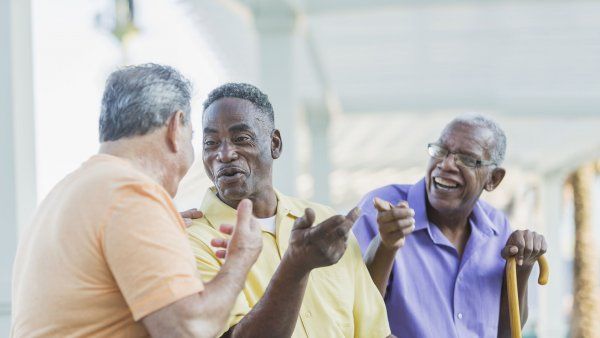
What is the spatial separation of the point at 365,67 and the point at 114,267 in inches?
580

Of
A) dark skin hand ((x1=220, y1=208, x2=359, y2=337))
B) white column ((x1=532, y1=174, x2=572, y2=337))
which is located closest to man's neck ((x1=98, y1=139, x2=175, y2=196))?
dark skin hand ((x1=220, y1=208, x2=359, y2=337))

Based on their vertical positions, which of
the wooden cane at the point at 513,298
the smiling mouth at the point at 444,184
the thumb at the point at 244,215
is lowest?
the wooden cane at the point at 513,298

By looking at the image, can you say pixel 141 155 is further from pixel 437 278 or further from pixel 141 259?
pixel 437 278

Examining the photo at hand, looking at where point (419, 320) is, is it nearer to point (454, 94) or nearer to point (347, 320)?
point (347, 320)

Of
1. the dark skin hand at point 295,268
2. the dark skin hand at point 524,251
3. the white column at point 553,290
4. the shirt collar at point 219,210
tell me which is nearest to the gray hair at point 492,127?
the dark skin hand at point 524,251

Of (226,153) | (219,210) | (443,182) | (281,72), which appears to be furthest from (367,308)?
(281,72)

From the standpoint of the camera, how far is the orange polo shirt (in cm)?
241

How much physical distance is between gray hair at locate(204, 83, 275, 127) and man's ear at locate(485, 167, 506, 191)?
138 centimetres

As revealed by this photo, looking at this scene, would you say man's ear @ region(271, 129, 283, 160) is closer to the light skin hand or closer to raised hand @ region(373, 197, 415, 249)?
raised hand @ region(373, 197, 415, 249)

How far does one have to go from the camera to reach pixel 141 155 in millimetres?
2668

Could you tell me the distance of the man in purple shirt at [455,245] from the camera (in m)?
4.09

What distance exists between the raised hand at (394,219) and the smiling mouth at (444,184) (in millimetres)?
863

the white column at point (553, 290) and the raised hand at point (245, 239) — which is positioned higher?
the raised hand at point (245, 239)

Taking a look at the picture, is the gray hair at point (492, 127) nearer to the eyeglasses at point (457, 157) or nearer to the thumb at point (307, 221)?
the eyeglasses at point (457, 157)
